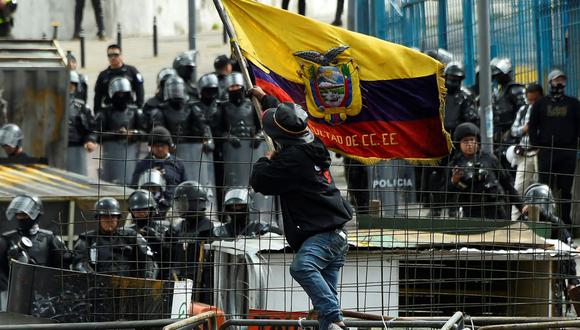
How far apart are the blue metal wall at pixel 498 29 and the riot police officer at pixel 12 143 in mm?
4744

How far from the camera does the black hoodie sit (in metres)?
8.83

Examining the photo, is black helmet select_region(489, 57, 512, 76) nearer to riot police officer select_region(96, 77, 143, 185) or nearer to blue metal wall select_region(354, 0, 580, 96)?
blue metal wall select_region(354, 0, 580, 96)

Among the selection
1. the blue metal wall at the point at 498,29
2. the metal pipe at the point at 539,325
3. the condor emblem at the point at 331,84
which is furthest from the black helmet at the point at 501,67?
the metal pipe at the point at 539,325

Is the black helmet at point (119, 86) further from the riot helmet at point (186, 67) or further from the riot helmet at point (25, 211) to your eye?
the riot helmet at point (25, 211)

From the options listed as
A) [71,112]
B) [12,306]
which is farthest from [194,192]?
[71,112]

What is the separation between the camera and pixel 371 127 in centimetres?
1052

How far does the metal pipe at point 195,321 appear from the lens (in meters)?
8.37

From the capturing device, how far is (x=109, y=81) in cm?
2012

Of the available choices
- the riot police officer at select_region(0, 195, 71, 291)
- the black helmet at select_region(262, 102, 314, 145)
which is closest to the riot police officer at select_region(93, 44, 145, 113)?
the riot police officer at select_region(0, 195, 71, 291)

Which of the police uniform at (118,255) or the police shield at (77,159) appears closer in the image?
the police uniform at (118,255)

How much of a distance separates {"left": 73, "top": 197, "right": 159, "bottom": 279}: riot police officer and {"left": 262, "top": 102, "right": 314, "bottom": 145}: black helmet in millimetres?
2417

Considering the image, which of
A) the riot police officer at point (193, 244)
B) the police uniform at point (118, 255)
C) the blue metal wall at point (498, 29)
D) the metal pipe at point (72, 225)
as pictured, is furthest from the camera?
the blue metal wall at point (498, 29)

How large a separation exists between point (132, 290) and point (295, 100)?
1565 millimetres

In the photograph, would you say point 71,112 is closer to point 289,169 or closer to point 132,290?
point 132,290
